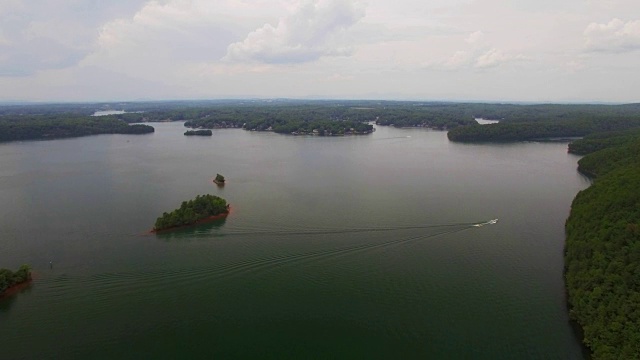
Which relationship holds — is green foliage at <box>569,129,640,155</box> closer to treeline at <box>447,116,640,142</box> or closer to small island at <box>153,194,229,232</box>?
treeline at <box>447,116,640,142</box>

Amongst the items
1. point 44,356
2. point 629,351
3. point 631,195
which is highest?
point 631,195

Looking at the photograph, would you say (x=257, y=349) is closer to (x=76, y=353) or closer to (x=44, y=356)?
(x=76, y=353)

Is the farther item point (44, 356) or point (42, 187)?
point (42, 187)


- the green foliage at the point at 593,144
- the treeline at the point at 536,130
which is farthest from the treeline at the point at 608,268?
the treeline at the point at 536,130

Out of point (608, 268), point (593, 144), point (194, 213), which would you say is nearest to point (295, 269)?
point (194, 213)

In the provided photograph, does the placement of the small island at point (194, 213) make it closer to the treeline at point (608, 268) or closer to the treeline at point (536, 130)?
the treeline at point (608, 268)

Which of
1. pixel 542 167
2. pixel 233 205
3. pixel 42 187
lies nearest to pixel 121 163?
pixel 42 187
